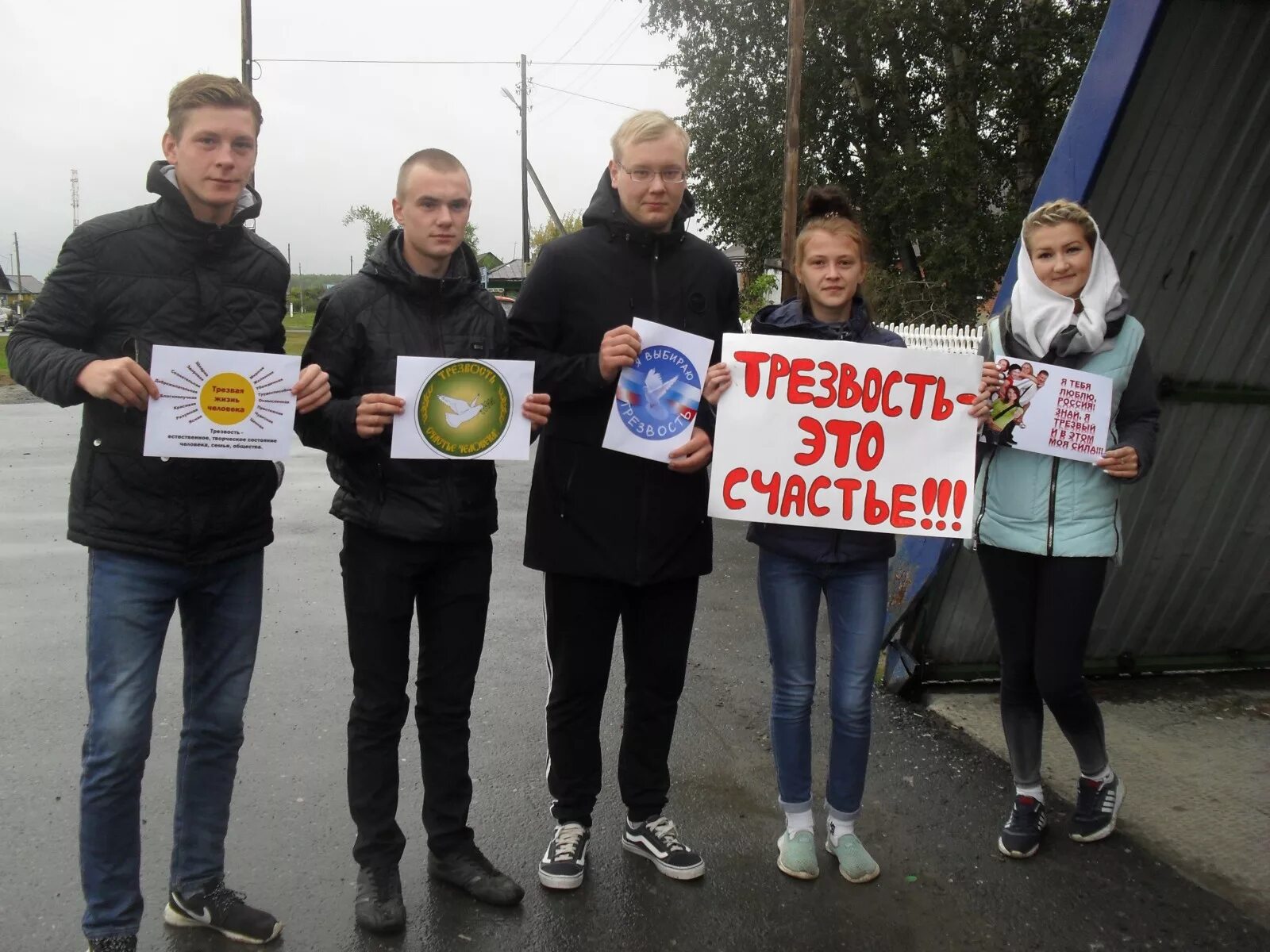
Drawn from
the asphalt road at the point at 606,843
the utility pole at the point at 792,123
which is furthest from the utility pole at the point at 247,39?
the asphalt road at the point at 606,843

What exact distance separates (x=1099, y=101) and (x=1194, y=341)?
1250 mm

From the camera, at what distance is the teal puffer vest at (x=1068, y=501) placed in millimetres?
3217

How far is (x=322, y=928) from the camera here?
9.71ft

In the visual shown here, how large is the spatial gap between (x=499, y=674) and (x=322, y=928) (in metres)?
2.18

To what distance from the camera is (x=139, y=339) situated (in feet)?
8.47

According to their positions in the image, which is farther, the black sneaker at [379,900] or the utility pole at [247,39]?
the utility pole at [247,39]

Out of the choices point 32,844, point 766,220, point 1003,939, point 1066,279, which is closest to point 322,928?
point 32,844

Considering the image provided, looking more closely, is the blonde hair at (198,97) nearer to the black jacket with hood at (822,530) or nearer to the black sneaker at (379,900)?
the black jacket with hood at (822,530)

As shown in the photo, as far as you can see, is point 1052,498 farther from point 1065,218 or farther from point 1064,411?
point 1065,218

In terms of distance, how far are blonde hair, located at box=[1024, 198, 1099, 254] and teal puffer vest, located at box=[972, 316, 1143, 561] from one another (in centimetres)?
30

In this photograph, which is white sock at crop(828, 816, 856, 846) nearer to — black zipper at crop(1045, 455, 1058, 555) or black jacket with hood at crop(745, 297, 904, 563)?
black jacket with hood at crop(745, 297, 904, 563)

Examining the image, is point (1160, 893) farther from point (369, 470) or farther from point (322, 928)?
point (369, 470)

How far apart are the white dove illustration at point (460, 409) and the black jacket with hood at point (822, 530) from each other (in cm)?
91

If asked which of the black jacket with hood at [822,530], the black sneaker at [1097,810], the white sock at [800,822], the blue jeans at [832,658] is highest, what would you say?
the black jacket with hood at [822,530]
